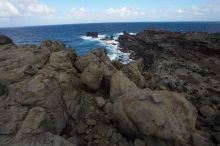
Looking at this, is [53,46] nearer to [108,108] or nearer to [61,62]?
[61,62]

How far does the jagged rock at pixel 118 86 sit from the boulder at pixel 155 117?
6.60 feet

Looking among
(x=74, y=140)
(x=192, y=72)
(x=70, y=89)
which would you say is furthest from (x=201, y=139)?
(x=192, y=72)

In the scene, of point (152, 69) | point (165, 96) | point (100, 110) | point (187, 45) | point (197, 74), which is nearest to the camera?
point (165, 96)

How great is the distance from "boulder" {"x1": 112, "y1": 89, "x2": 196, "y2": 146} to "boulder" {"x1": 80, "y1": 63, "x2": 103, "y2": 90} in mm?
2916

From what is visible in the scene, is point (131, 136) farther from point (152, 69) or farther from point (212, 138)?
point (152, 69)

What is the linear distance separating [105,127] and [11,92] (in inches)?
182

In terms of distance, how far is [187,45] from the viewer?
168 ft

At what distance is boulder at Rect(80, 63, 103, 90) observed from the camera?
47.3ft

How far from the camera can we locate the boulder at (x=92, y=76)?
14.4m

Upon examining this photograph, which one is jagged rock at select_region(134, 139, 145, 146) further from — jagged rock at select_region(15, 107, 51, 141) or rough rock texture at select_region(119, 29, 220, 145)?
jagged rock at select_region(15, 107, 51, 141)

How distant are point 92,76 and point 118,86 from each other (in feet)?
4.92

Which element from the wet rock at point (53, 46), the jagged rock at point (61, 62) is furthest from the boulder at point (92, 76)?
the wet rock at point (53, 46)

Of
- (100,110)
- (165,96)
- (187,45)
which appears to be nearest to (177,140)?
(165,96)

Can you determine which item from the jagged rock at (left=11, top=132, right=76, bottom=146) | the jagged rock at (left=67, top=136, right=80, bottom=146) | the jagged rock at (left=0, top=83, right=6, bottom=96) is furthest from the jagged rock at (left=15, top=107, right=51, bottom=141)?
the jagged rock at (left=0, top=83, right=6, bottom=96)
